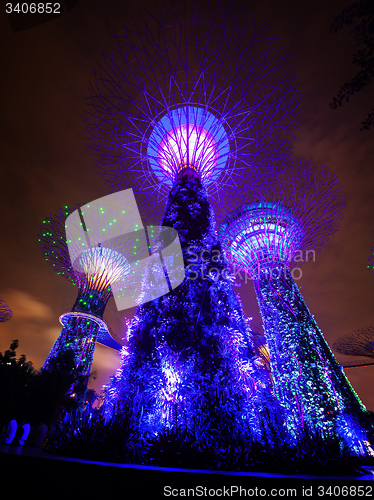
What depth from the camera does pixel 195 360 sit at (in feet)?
14.8

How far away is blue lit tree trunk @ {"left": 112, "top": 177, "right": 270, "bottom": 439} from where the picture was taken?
4012mm

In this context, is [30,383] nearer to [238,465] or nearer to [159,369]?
[159,369]

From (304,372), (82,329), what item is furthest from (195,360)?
(82,329)

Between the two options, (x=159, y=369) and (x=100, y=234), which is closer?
(x=159, y=369)

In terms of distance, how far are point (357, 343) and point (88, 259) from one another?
1317 inches

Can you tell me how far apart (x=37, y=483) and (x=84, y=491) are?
0.70 m

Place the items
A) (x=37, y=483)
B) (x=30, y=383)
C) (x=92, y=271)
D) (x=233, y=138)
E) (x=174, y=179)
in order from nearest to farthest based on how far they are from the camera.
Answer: (x=37, y=483)
(x=174, y=179)
(x=233, y=138)
(x=30, y=383)
(x=92, y=271)

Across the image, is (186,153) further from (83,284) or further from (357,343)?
(357,343)

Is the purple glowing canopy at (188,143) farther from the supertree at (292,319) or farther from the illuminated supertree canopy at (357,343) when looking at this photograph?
the illuminated supertree canopy at (357,343)

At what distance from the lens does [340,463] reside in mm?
2822

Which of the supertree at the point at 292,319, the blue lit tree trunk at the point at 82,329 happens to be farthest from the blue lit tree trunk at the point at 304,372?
the blue lit tree trunk at the point at 82,329

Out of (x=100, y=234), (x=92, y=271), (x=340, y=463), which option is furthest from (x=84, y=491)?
(x=100, y=234)

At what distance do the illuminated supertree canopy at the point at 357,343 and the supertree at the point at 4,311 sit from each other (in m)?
41.7

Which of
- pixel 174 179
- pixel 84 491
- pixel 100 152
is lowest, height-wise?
pixel 84 491
